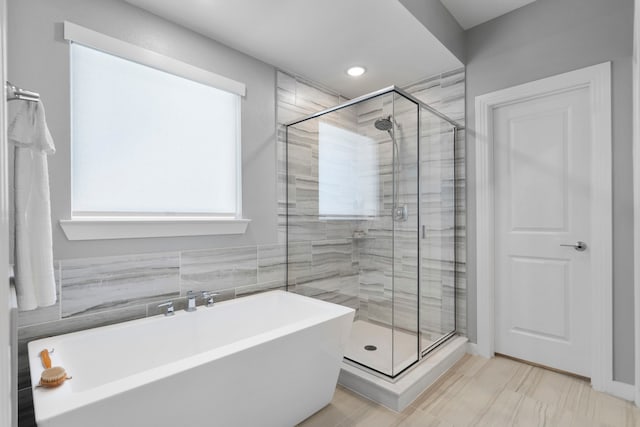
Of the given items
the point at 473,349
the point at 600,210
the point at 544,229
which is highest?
the point at 600,210

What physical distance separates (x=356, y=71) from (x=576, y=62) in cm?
157

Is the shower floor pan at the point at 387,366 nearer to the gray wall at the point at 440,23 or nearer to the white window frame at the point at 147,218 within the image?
the white window frame at the point at 147,218

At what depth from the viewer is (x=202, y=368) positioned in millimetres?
1262

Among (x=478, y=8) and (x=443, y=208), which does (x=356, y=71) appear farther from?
(x=443, y=208)

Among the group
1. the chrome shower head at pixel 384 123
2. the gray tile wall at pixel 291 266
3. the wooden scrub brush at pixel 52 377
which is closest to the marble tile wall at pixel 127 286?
the gray tile wall at pixel 291 266

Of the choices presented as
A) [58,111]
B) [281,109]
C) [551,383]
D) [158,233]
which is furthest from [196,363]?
[551,383]

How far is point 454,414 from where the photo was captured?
74.3 inches

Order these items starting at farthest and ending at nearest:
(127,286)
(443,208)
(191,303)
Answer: (443,208)
(191,303)
(127,286)

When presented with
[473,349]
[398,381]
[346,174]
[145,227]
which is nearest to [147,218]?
[145,227]

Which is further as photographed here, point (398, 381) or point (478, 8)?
point (478, 8)

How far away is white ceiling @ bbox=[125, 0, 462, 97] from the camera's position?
6.34ft

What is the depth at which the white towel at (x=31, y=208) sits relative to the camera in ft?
3.48

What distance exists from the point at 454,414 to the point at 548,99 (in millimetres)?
2268

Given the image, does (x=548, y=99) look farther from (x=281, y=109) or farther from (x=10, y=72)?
(x=10, y=72)
